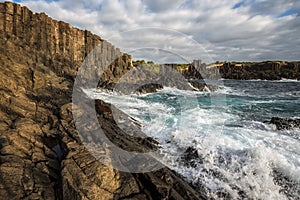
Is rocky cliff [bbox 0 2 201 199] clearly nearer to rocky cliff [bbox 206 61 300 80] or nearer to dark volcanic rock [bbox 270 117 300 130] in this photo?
dark volcanic rock [bbox 270 117 300 130]

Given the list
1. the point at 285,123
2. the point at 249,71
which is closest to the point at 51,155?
the point at 285,123

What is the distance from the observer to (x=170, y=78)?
4284 cm

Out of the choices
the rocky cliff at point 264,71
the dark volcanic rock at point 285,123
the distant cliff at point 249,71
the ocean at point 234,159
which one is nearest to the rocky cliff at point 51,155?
the ocean at point 234,159

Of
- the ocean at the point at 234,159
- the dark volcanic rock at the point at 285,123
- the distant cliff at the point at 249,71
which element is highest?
the distant cliff at the point at 249,71

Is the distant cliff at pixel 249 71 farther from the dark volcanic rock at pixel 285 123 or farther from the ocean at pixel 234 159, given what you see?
the ocean at pixel 234 159

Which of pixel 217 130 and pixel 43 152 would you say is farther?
pixel 217 130

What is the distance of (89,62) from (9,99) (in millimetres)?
33824

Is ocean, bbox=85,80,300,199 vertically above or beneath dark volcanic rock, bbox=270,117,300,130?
beneath

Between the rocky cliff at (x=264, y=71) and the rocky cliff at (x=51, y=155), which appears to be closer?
the rocky cliff at (x=51, y=155)

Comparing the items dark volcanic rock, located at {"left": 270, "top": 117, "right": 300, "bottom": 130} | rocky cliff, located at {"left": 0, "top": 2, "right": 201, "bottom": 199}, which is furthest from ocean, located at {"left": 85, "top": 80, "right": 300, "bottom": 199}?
rocky cliff, located at {"left": 0, "top": 2, "right": 201, "bottom": 199}

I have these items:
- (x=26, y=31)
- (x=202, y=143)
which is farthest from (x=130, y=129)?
(x=26, y=31)

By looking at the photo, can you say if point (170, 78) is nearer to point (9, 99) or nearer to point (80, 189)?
Answer: point (9, 99)

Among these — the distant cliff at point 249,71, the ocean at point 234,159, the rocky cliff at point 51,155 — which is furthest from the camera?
the distant cliff at point 249,71

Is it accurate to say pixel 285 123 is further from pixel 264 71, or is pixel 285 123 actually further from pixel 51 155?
pixel 264 71
